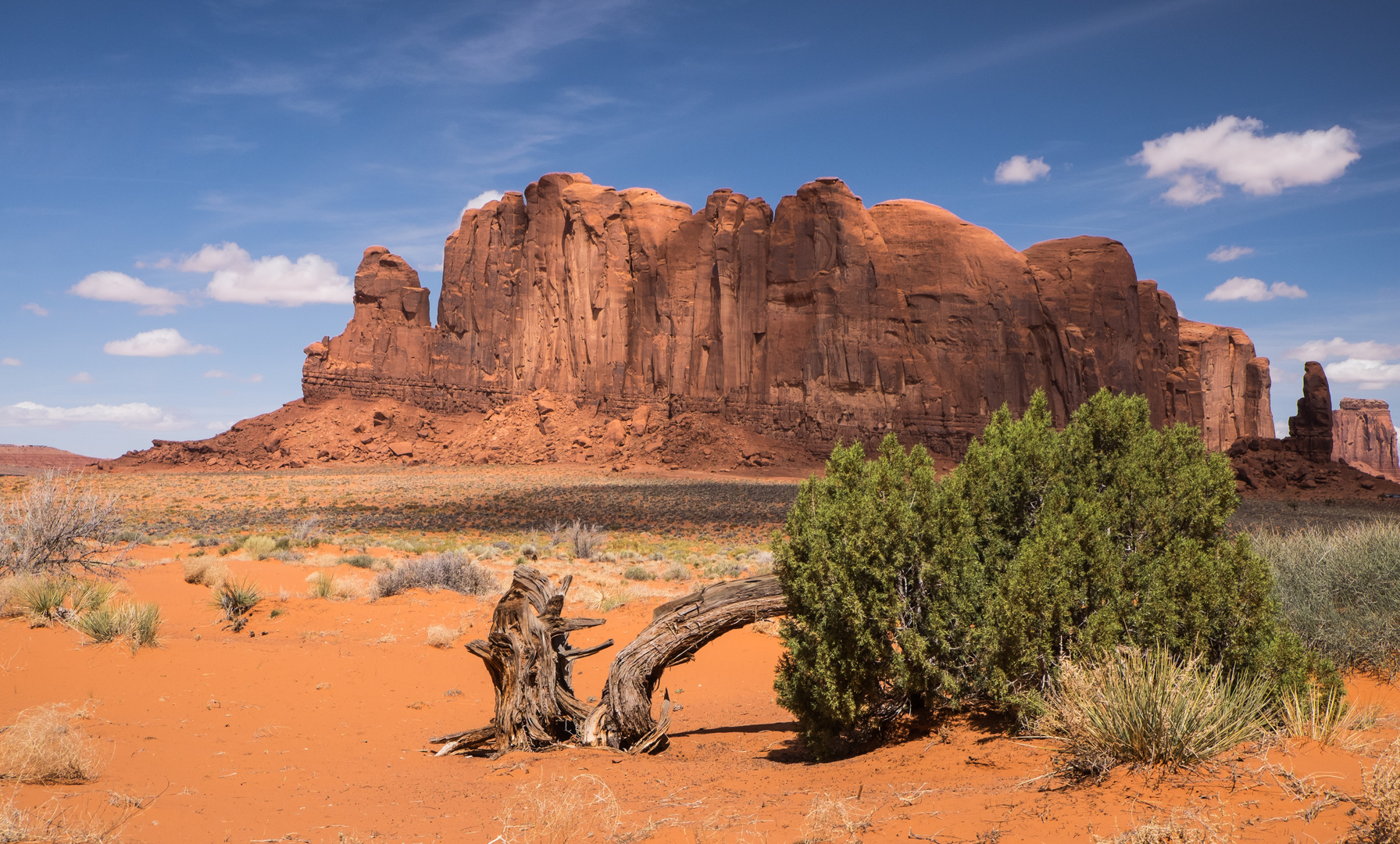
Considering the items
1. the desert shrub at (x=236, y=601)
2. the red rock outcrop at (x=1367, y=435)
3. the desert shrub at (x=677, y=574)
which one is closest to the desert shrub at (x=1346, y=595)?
the desert shrub at (x=677, y=574)

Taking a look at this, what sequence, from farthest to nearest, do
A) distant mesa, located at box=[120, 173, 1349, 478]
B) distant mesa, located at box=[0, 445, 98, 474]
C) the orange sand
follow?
distant mesa, located at box=[0, 445, 98, 474] < distant mesa, located at box=[120, 173, 1349, 478] < the orange sand

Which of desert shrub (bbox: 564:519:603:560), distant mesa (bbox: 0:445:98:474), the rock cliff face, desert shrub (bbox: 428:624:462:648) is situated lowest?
desert shrub (bbox: 428:624:462:648)

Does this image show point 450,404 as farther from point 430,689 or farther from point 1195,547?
point 1195,547

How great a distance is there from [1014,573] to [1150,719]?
1446mm

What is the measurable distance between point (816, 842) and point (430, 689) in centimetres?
703

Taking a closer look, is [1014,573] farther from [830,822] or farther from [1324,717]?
[830,822]

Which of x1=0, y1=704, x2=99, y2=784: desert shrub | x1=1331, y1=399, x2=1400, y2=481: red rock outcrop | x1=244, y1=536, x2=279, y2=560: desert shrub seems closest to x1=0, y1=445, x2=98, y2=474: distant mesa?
x1=244, y1=536, x2=279, y2=560: desert shrub

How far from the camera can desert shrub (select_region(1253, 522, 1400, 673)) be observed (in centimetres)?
754

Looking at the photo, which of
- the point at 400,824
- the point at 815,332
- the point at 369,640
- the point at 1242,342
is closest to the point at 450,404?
the point at 815,332

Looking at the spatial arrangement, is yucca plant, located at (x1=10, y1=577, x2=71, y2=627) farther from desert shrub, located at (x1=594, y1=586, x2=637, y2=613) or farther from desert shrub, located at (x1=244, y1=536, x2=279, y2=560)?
desert shrub, located at (x1=244, y1=536, x2=279, y2=560)

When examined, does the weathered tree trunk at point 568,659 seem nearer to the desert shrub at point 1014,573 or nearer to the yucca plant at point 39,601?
the desert shrub at point 1014,573

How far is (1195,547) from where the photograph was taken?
5609 mm

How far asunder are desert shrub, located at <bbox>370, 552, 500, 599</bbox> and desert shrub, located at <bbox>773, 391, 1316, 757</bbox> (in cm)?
897

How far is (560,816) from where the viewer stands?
445 cm
